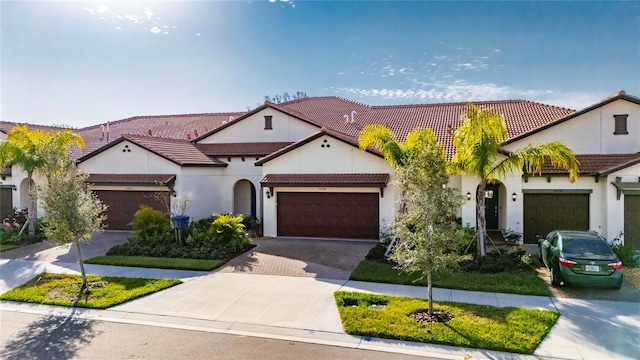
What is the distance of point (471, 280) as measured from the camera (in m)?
12.2

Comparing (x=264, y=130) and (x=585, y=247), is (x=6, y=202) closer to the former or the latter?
(x=264, y=130)

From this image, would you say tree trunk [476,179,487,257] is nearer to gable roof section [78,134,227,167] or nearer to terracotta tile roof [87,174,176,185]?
gable roof section [78,134,227,167]

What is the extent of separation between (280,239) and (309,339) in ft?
35.0

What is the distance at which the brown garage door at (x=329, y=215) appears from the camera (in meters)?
18.5

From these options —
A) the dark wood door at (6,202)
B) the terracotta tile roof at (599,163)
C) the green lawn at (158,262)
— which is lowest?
the green lawn at (158,262)

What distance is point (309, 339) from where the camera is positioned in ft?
28.1

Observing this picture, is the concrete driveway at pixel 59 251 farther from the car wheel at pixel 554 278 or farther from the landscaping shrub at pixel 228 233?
the car wheel at pixel 554 278

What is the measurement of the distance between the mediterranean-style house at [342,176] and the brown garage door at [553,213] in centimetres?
4

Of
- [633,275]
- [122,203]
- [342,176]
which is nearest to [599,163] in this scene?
[633,275]

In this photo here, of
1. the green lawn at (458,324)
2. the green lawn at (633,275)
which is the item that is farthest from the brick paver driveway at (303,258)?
the green lawn at (633,275)

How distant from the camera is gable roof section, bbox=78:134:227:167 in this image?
20.9 m

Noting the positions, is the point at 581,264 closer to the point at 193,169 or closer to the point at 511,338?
the point at 511,338

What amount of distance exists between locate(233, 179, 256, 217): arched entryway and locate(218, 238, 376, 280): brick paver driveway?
5.49 m

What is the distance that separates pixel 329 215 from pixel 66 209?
10482 mm
